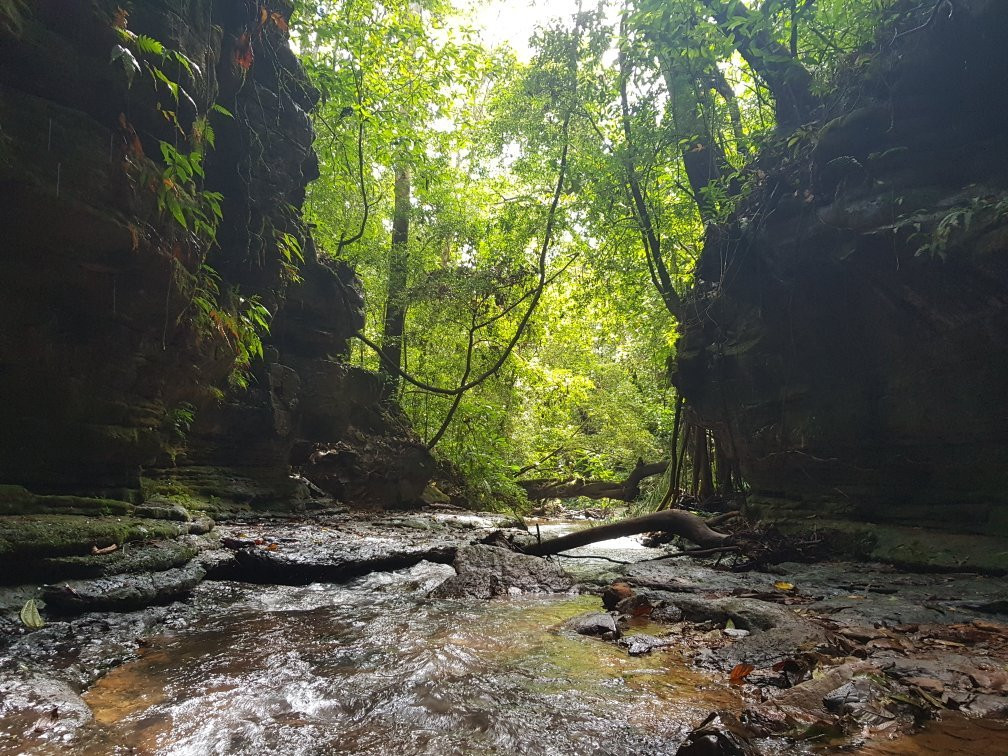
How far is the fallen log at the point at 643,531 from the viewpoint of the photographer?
7.45 meters

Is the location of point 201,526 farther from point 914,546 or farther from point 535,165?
point 535,165

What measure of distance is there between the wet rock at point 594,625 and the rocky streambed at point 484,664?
0.02 m

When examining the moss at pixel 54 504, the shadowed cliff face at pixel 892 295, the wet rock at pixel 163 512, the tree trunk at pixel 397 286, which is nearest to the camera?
the moss at pixel 54 504

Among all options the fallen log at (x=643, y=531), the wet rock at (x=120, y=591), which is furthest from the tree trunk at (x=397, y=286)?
the wet rock at (x=120, y=591)

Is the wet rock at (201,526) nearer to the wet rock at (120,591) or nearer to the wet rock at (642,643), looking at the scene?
the wet rock at (120,591)

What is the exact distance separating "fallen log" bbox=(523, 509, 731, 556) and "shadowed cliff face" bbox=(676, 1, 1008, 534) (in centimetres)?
152

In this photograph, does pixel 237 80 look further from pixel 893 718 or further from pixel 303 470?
pixel 893 718

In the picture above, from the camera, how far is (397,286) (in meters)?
14.7

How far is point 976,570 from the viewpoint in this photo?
5.26 m

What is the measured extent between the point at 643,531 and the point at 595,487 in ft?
37.8

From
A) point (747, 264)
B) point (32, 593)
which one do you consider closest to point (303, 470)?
point (32, 593)

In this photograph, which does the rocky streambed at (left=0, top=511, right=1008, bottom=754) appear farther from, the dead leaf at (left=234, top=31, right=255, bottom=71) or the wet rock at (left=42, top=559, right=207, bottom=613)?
the dead leaf at (left=234, top=31, right=255, bottom=71)

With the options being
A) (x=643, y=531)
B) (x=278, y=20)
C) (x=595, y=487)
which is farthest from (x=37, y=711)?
(x=595, y=487)

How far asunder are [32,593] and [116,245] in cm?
295
